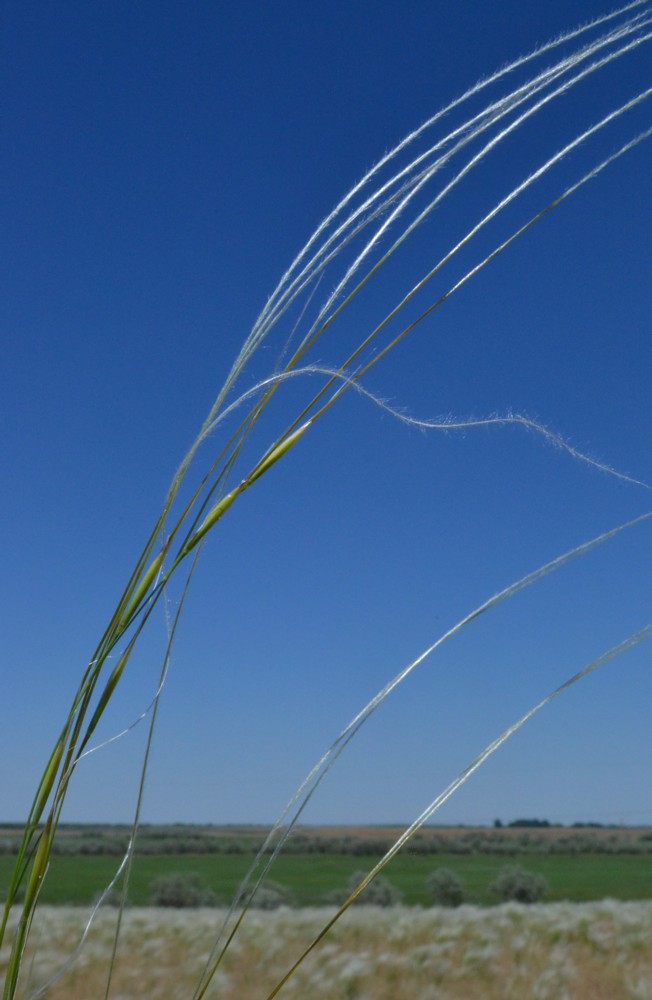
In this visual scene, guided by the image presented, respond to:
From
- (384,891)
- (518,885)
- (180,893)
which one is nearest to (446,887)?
(518,885)

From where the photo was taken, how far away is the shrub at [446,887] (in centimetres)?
809

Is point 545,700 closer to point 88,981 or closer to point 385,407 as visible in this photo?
point 385,407

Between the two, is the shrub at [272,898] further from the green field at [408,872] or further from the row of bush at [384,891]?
the green field at [408,872]

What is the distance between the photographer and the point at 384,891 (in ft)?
24.9

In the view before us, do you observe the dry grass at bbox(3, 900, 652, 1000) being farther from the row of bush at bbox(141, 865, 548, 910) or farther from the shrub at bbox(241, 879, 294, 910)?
the row of bush at bbox(141, 865, 548, 910)

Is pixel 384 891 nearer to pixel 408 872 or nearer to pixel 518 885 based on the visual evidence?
pixel 518 885

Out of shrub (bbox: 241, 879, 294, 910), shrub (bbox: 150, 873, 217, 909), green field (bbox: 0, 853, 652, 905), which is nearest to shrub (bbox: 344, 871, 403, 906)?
green field (bbox: 0, 853, 652, 905)

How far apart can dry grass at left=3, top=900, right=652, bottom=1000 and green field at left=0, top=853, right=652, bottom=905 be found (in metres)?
1.78

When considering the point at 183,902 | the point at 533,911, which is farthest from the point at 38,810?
the point at 183,902

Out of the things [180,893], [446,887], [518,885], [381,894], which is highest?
[518,885]

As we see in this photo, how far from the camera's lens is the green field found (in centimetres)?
739

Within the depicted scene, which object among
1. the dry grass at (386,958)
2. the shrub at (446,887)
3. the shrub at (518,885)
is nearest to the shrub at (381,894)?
the shrub at (446,887)

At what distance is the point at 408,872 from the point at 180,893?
2.48 metres

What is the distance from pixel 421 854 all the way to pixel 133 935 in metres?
4.82
